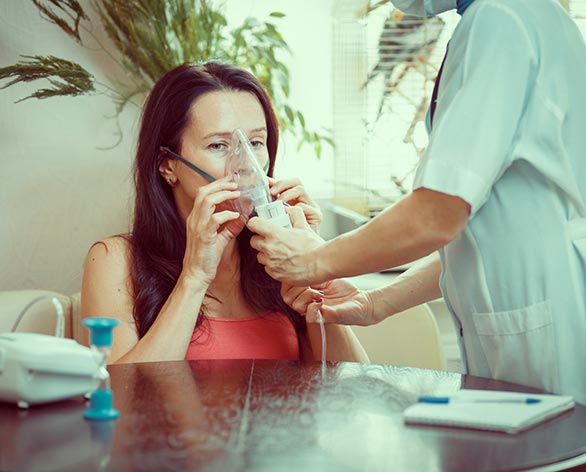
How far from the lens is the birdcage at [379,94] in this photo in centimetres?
281

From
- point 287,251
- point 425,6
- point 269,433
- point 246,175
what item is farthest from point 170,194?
point 269,433

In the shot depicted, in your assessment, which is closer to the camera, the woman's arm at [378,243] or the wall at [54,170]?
the woman's arm at [378,243]

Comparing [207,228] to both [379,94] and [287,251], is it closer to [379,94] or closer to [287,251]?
[287,251]

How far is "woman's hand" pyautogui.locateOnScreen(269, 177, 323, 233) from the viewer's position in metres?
1.91

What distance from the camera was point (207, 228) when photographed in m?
1.76

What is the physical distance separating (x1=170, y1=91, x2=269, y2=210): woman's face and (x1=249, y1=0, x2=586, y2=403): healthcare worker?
1.85ft

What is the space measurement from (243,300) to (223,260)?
0.11m

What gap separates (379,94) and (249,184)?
47.3 inches

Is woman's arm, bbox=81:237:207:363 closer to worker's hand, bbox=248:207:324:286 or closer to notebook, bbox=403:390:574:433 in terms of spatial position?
worker's hand, bbox=248:207:324:286

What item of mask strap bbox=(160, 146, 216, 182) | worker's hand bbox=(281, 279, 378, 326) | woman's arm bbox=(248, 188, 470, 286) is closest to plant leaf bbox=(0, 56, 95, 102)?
mask strap bbox=(160, 146, 216, 182)

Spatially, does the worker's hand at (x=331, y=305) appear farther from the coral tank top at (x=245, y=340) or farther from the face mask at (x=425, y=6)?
the face mask at (x=425, y=6)

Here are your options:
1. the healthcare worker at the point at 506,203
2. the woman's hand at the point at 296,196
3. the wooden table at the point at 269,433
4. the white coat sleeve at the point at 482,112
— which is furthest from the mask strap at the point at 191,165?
the white coat sleeve at the point at 482,112

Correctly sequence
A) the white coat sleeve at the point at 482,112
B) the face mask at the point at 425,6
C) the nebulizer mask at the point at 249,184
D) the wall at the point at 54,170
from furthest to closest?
the wall at the point at 54,170
the nebulizer mask at the point at 249,184
the face mask at the point at 425,6
the white coat sleeve at the point at 482,112

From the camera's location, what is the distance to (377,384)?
134 centimetres
